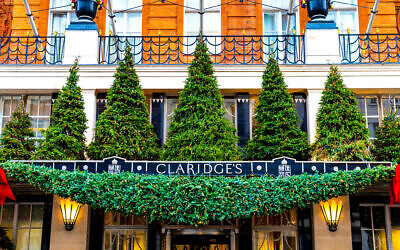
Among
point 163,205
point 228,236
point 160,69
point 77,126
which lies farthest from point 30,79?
point 228,236

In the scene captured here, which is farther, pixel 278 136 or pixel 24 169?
pixel 278 136

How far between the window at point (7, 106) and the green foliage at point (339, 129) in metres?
7.80

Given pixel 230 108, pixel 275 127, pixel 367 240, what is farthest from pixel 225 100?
pixel 367 240

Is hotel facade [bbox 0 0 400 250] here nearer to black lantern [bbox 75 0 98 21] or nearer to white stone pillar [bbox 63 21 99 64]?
white stone pillar [bbox 63 21 99 64]

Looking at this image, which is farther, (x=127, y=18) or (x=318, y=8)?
(x=127, y=18)

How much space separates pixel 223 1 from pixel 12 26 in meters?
6.45

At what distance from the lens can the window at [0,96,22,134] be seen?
12.9m

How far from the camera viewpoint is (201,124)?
427 inches

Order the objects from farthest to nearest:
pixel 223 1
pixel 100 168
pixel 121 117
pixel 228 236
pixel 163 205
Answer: pixel 223 1 < pixel 228 236 < pixel 121 117 < pixel 100 168 < pixel 163 205

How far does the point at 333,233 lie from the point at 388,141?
2.42 m

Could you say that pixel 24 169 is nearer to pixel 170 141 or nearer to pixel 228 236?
pixel 170 141

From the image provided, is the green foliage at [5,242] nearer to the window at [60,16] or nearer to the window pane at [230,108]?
the window pane at [230,108]

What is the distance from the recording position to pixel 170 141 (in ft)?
36.2

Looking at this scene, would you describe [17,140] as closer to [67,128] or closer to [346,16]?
[67,128]
